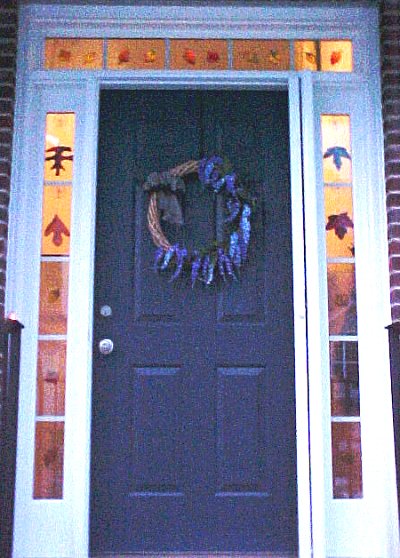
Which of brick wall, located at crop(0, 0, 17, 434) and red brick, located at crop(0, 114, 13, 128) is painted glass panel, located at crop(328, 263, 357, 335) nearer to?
brick wall, located at crop(0, 0, 17, 434)

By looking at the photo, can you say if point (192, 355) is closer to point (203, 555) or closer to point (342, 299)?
point (342, 299)

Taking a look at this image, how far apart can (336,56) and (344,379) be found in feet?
5.25

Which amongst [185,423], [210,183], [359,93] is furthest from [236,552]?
[359,93]

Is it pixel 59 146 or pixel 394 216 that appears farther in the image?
pixel 59 146

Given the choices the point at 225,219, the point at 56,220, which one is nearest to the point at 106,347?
the point at 56,220

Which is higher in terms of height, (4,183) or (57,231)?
(4,183)

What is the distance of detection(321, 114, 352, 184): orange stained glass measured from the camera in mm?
3744

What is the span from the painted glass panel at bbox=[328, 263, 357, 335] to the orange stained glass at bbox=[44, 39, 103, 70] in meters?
1.54

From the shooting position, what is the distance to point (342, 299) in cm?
365

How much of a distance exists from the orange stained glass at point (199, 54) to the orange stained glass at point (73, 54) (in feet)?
1.22

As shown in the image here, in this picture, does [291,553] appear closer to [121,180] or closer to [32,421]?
[32,421]

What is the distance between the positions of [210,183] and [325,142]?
1.96 feet

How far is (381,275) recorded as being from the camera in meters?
3.62

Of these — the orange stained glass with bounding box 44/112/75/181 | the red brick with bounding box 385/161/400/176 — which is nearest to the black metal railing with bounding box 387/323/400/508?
the red brick with bounding box 385/161/400/176
